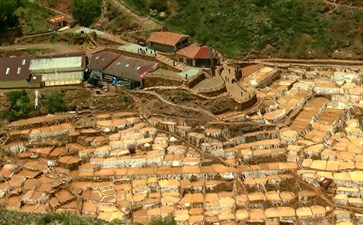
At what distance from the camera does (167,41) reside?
180 feet

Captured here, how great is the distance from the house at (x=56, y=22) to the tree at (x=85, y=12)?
4.90ft

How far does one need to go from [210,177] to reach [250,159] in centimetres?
360

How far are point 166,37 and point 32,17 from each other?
54.2 feet

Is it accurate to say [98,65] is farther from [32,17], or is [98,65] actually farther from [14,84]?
[32,17]

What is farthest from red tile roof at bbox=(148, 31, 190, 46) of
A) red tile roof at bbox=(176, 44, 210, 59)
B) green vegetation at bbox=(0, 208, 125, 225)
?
green vegetation at bbox=(0, 208, 125, 225)

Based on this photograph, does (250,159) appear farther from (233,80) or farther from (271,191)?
(233,80)

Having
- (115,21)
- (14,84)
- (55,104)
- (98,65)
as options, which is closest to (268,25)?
(115,21)

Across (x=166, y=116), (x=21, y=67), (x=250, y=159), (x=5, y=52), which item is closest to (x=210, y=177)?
(x=250, y=159)

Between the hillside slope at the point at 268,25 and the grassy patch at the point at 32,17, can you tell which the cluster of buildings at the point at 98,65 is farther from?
the grassy patch at the point at 32,17

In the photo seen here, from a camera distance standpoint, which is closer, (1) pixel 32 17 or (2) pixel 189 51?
(2) pixel 189 51

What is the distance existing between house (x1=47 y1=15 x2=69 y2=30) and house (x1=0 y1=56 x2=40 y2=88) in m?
7.40

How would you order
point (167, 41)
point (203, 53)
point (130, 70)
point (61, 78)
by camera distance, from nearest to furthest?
point (130, 70) → point (61, 78) → point (203, 53) → point (167, 41)

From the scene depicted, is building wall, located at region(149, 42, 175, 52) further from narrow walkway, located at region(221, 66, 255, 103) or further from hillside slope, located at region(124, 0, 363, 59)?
hillside slope, located at region(124, 0, 363, 59)

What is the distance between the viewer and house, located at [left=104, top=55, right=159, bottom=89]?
51469 mm
